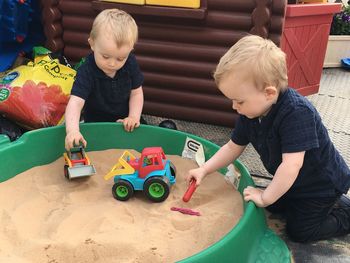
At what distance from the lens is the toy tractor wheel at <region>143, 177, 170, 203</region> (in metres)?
1.21

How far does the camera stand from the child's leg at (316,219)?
117 centimetres

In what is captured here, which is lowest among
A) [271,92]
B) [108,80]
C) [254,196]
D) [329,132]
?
[329,132]

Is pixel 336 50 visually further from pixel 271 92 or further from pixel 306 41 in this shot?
pixel 271 92

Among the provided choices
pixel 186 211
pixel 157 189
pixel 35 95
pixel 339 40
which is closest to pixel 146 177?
pixel 157 189

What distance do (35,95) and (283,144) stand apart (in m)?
1.10

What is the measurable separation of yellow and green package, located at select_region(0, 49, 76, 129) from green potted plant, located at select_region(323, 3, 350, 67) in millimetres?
1849

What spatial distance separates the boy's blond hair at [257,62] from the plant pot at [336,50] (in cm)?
209

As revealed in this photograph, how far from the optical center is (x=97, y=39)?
1.35 meters

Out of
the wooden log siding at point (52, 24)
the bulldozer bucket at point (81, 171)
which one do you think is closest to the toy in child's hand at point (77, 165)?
the bulldozer bucket at point (81, 171)

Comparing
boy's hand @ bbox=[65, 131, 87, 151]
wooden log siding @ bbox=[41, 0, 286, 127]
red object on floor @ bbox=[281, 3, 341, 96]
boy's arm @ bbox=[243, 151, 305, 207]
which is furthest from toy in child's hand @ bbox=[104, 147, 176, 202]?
red object on floor @ bbox=[281, 3, 341, 96]

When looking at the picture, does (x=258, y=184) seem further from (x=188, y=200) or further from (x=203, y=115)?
(x=203, y=115)

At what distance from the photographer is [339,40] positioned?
2906mm

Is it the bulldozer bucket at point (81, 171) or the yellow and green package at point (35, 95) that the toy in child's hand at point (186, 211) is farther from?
the yellow and green package at point (35, 95)

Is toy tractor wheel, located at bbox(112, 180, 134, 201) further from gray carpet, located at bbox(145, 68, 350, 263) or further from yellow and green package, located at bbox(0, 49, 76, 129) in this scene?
yellow and green package, located at bbox(0, 49, 76, 129)
